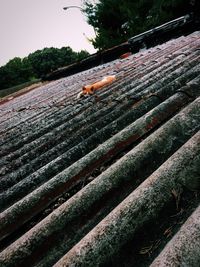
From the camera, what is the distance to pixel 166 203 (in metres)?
1.25

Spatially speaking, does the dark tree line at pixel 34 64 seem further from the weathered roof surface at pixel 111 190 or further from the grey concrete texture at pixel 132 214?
the grey concrete texture at pixel 132 214

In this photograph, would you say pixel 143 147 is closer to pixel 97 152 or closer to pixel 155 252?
pixel 97 152

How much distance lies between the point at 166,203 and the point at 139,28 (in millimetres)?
23321

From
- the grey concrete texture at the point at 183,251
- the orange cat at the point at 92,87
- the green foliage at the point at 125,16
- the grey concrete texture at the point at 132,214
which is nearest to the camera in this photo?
the grey concrete texture at the point at 183,251

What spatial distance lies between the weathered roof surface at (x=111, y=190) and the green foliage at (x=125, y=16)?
20.3 metres

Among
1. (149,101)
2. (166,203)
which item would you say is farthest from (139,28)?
(166,203)

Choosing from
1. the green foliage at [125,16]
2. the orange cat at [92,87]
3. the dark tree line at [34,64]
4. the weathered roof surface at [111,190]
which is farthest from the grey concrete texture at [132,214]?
the dark tree line at [34,64]

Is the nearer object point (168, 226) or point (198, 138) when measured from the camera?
point (168, 226)

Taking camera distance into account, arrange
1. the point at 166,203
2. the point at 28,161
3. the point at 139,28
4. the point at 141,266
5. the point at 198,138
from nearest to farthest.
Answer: the point at 141,266
the point at 166,203
the point at 198,138
the point at 28,161
the point at 139,28

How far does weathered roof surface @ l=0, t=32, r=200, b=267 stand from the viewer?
115cm

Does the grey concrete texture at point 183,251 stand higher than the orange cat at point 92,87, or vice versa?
the grey concrete texture at point 183,251

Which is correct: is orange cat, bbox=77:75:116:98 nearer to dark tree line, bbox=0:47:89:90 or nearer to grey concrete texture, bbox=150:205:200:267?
grey concrete texture, bbox=150:205:200:267

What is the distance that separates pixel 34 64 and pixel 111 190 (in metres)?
47.3

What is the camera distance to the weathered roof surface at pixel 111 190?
1.15m
